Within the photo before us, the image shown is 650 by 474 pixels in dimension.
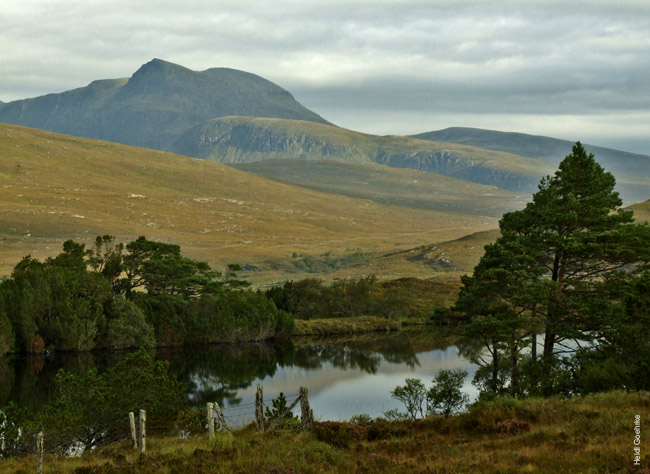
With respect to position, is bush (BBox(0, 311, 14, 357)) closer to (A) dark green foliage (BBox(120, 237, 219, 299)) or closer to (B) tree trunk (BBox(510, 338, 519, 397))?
(A) dark green foliage (BBox(120, 237, 219, 299))

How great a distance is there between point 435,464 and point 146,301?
67259 millimetres

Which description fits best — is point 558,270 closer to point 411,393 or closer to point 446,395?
point 446,395

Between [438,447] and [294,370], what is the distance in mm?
47594

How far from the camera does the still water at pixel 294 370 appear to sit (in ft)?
164

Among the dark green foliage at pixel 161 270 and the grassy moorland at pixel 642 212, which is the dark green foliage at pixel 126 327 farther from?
the grassy moorland at pixel 642 212

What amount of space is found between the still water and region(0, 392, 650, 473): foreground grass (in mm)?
20096

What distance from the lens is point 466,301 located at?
3709 cm

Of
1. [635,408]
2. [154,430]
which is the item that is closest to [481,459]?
[635,408]

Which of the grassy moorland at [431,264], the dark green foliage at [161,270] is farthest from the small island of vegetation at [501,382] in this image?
the grassy moorland at [431,264]

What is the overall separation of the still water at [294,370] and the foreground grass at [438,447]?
65.9 ft

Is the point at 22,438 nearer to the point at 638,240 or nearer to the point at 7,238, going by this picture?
the point at 638,240

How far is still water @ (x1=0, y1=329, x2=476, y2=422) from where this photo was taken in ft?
164

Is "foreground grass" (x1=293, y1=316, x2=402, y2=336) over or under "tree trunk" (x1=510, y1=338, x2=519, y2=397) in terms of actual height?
under


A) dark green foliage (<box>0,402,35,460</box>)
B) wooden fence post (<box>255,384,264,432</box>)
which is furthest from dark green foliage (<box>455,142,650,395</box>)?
dark green foliage (<box>0,402,35,460</box>)
